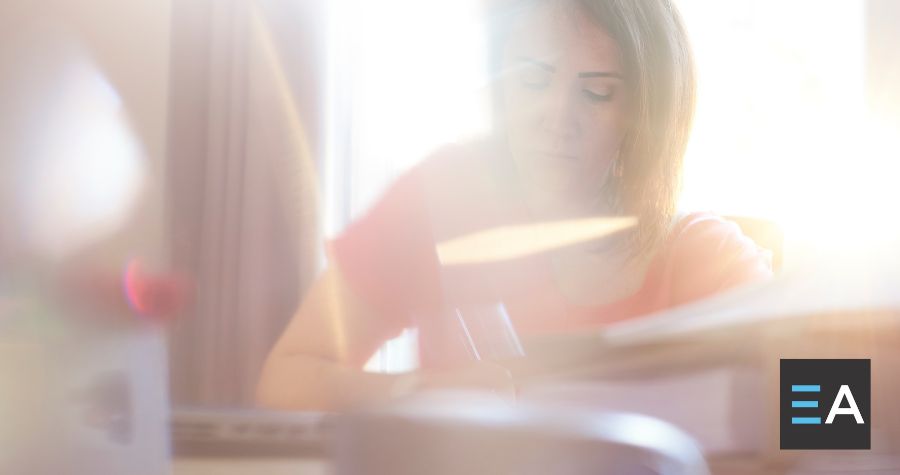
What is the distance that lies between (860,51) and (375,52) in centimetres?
51

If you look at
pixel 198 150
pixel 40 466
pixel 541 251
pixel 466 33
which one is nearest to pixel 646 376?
pixel 541 251

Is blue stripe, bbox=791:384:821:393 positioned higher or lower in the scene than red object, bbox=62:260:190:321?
lower

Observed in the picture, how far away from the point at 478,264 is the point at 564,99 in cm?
19

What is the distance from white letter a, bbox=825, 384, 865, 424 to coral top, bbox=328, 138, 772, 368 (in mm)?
148

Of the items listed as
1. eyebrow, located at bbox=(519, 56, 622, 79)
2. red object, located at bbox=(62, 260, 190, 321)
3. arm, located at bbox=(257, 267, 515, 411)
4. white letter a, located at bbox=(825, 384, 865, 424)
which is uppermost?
eyebrow, located at bbox=(519, 56, 622, 79)

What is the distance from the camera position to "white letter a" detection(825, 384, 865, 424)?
0.82 meters

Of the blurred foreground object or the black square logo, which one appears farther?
the black square logo

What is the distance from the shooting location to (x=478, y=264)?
819 millimetres

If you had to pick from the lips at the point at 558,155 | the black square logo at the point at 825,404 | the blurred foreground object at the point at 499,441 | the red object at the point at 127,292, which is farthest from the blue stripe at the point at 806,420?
the red object at the point at 127,292

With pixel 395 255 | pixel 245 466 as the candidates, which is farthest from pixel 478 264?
pixel 245 466

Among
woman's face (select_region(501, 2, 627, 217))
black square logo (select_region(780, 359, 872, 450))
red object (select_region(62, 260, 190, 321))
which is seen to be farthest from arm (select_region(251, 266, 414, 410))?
black square logo (select_region(780, 359, 872, 450))

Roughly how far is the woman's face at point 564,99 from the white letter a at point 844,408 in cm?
32

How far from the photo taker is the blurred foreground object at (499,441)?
646mm

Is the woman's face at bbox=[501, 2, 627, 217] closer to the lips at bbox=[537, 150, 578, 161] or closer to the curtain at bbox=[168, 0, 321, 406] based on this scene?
the lips at bbox=[537, 150, 578, 161]
